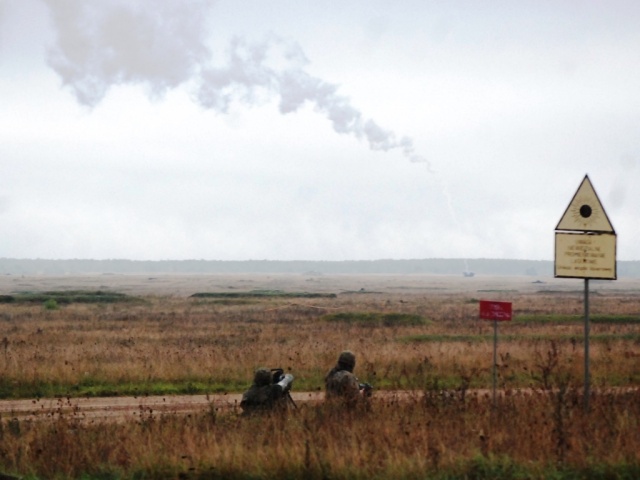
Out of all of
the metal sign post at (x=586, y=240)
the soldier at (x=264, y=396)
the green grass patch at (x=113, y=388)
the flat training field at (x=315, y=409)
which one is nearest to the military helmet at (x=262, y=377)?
the soldier at (x=264, y=396)

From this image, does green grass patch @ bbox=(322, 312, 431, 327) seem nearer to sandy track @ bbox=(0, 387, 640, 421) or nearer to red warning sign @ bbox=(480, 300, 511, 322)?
sandy track @ bbox=(0, 387, 640, 421)

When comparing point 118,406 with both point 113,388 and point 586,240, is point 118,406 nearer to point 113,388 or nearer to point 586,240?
point 113,388

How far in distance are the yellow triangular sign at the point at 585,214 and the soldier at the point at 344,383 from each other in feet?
12.6

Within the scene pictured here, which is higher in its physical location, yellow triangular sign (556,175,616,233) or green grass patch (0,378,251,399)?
yellow triangular sign (556,175,616,233)

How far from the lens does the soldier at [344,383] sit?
12.5 metres

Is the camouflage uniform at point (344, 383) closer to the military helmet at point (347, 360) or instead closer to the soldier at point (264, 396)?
the military helmet at point (347, 360)

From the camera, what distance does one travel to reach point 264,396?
490 inches

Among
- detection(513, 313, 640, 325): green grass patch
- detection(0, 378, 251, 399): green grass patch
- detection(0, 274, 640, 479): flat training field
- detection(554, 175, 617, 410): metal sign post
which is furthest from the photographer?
detection(513, 313, 640, 325): green grass patch

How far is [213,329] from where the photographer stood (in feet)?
138

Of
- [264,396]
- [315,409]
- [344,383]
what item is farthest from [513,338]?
[264,396]

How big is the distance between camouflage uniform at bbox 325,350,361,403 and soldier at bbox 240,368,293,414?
2.48ft

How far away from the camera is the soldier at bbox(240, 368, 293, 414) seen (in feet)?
40.5

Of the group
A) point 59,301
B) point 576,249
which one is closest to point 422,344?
point 576,249

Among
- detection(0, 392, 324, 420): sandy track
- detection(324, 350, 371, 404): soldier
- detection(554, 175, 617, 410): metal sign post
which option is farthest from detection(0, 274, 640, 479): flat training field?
detection(554, 175, 617, 410): metal sign post
